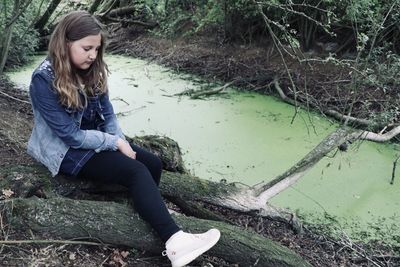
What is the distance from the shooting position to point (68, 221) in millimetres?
1717

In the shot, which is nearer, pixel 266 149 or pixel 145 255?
pixel 145 255

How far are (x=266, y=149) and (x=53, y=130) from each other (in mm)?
2316

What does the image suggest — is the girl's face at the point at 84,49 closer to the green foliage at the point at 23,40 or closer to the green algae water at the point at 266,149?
the green algae water at the point at 266,149

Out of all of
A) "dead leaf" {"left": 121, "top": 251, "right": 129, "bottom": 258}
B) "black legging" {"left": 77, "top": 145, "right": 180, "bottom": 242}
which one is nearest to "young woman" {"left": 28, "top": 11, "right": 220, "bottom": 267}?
"black legging" {"left": 77, "top": 145, "right": 180, "bottom": 242}

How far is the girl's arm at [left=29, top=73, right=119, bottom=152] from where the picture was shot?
1.79 metres

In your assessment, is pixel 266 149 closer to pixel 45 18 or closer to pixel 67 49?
pixel 67 49

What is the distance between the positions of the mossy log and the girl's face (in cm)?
51

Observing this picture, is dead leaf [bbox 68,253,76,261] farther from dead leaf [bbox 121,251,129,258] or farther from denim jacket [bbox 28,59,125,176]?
denim jacket [bbox 28,59,125,176]

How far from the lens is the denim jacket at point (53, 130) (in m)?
1.79

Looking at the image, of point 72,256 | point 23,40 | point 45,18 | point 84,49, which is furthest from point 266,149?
point 45,18

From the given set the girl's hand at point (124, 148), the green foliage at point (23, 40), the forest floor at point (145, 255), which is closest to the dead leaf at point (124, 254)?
the forest floor at point (145, 255)

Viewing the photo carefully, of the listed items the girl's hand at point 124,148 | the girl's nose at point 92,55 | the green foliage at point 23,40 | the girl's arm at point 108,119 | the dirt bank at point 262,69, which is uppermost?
the girl's nose at point 92,55

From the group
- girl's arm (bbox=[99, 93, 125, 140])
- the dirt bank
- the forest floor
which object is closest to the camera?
the forest floor

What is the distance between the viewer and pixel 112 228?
1743 millimetres
